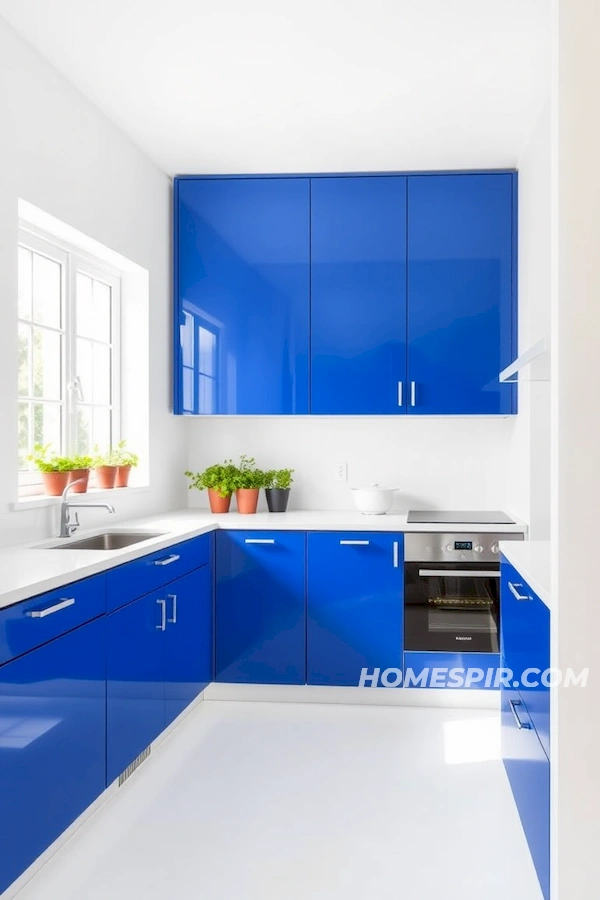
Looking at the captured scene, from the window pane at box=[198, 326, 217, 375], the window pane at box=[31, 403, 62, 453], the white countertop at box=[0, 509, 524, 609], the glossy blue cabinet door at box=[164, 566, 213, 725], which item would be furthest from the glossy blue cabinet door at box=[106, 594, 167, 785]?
the window pane at box=[198, 326, 217, 375]

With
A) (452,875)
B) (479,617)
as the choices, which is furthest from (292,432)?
(452,875)

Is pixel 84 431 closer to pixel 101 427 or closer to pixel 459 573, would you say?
pixel 101 427

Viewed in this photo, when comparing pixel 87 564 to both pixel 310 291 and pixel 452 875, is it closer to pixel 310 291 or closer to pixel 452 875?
pixel 452 875

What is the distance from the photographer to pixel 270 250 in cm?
429

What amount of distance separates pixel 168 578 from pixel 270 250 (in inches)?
75.3

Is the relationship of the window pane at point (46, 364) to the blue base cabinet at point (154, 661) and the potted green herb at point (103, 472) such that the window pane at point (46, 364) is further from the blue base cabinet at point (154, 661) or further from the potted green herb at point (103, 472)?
the blue base cabinet at point (154, 661)

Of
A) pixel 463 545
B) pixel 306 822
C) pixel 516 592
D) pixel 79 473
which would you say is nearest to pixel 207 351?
pixel 79 473

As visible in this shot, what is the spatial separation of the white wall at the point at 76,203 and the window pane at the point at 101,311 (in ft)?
0.70

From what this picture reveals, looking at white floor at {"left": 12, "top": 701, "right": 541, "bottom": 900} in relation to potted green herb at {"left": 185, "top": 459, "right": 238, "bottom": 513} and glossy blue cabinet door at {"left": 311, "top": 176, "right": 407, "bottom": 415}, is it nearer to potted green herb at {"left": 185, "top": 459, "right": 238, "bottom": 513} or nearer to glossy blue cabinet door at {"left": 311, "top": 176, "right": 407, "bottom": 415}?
potted green herb at {"left": 185, "top": 459, "right": 238, "bottom": 513}

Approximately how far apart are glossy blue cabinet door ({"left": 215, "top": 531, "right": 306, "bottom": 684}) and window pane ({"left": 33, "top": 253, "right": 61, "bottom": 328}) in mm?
1262

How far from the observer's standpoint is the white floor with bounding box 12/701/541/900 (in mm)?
2291

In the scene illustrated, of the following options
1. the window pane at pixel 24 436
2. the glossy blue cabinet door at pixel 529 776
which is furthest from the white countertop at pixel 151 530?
the glossy blue cabinet door at pixel 529 776

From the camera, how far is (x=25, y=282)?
326cm

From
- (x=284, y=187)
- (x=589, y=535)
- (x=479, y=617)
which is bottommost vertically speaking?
(x=479, y=617)
